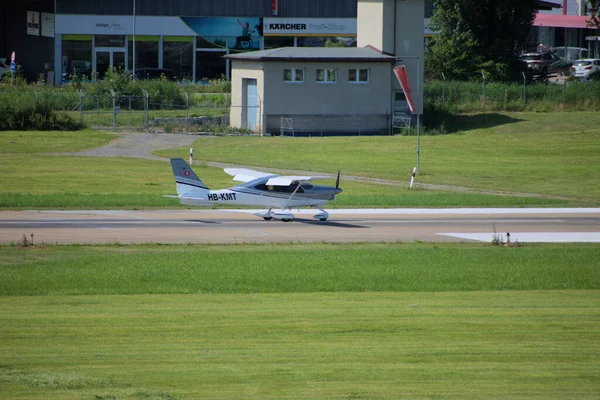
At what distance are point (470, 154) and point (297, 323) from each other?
36210 mm

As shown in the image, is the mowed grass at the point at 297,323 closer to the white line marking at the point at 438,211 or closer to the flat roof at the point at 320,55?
the white line marking at the point at 438,211

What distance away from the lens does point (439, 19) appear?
7231 centimetres

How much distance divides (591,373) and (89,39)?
248ft

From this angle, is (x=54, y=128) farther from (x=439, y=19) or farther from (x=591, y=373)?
(x=591, y=373)

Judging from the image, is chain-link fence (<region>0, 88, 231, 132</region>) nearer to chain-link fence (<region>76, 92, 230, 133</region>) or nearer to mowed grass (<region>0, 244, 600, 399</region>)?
chain-link fence (<region>76, 92, 230, 133</region>)

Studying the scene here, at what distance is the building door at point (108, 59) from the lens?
8425 centimetres

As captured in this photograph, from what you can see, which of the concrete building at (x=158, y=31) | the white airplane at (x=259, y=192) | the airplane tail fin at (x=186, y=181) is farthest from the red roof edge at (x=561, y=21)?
the airplane tail fin at (x=186, y=181)

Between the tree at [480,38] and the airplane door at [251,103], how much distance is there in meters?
19.3

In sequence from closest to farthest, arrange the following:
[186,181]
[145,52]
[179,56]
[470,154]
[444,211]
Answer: [186,181] < [444,211] < [470,154] < [145,52] < [179,56]

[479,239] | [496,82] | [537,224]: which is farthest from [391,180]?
[496,82]

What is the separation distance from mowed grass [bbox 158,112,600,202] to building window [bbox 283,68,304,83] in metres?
4.97

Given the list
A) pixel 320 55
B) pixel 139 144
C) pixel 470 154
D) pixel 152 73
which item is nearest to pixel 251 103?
pixel 320 55

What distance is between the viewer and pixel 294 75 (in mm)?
58438

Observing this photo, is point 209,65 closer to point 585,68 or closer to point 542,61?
point 542,61
